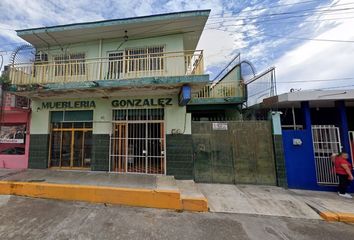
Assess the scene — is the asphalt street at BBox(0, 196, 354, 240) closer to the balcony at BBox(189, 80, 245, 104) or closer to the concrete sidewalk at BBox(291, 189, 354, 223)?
the concrete sidewalk at BBox(291, 189, 354, 223)

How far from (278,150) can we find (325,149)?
1.73 m

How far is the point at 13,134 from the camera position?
30.2 ft

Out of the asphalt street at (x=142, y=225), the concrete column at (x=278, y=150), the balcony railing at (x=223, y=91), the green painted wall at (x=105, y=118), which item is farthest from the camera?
the balcony railing at (x=223, y=91)

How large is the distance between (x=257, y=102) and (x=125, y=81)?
648 centimetres

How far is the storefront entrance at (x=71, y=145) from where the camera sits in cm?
874

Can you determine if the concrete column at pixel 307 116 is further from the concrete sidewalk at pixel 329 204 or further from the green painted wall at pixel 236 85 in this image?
the green painted wall at pixel 236 85

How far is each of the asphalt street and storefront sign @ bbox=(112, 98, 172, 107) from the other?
4432 millimetres

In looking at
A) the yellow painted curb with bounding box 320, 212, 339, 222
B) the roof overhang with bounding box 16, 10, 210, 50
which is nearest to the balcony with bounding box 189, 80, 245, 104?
the roof overhang with bounding box 16, 10, 210, 50

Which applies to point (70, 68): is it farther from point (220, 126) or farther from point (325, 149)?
point (325, 149)

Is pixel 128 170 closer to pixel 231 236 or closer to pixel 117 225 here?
pixel 117 225

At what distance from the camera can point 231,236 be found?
4.10 m

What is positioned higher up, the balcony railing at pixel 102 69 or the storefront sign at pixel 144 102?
the balcony railing at pixel 102 69

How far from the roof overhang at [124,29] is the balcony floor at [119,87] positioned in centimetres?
299

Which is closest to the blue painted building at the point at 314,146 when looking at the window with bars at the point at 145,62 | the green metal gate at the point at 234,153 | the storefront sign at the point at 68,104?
the green metal gate at the point at 234,153
